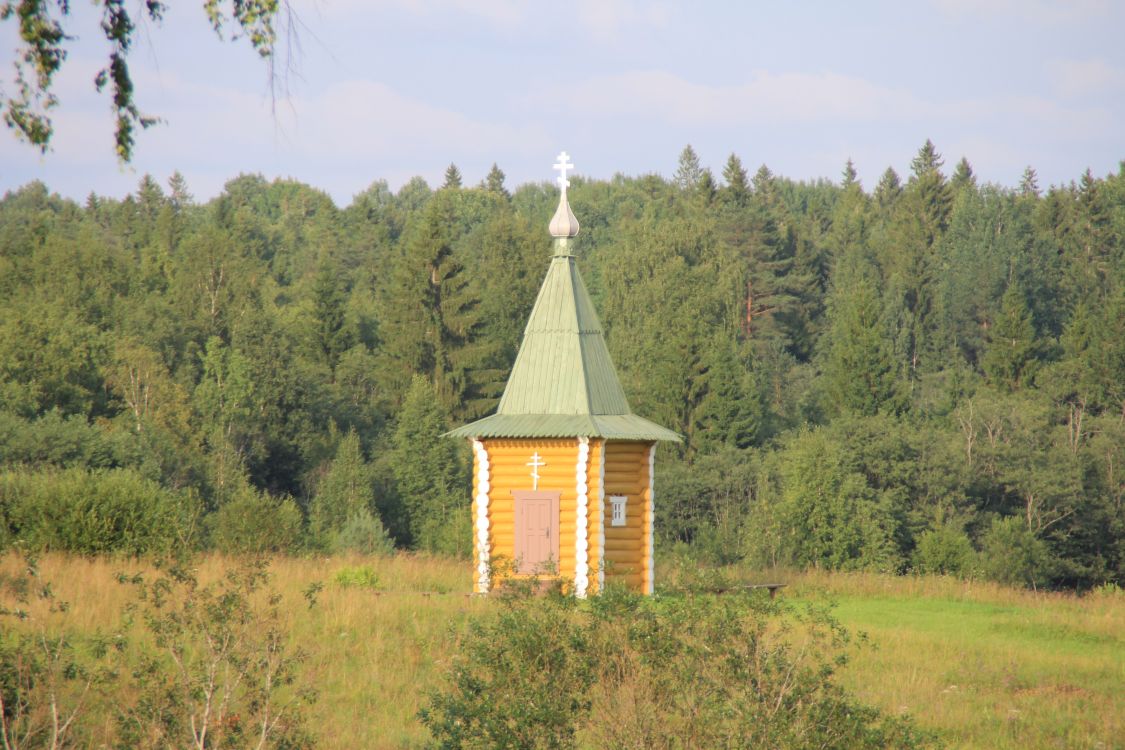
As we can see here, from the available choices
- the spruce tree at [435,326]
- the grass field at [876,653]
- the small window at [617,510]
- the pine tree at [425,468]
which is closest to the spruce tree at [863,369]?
the spruce tree at [435,326]

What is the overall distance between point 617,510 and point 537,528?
53.7 inches

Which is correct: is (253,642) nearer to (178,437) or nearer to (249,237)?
(178,437)

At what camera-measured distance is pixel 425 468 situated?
52.2 m

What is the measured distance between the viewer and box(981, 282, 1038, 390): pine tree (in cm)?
5900

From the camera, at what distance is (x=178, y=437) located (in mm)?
49719

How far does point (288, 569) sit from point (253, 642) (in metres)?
11.1

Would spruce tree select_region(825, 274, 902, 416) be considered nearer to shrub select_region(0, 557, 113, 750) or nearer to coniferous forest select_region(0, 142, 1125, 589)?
coniferous forest select_region(0, 142, 1125, 589)

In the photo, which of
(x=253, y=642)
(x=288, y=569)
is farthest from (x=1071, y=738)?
(x=288, y=569)

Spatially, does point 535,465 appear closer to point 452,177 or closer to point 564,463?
point 564,463

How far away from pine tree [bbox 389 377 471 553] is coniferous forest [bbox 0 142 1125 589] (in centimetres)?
11

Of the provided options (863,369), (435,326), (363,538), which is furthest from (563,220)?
(435,326)

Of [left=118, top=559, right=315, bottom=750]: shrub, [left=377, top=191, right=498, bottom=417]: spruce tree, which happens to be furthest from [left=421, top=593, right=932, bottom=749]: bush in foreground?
[left=377, top=191, right=498, bottom=417]: spruce tree

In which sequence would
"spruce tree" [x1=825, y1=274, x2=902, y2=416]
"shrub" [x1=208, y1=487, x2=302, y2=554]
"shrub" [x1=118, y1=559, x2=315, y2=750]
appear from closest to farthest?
"shrub" [x1=118, y1=559, x2=315, y2=750] < "shrub" [x1=208, y1=487, x2=302, y2=554] < "spruce tree" [x1=825, y1=274, x2=902, y2=416]

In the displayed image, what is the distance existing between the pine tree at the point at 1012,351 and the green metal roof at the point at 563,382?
3995 centimetres
